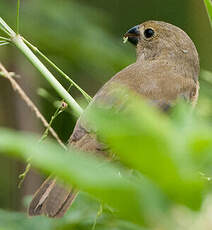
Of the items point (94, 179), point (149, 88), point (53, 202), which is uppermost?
point (94, 179)

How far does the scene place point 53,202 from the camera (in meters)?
2.43

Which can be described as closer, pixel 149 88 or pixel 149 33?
pixel 149 88

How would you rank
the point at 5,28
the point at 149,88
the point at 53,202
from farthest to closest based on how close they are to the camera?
the point at 149,88, the point at 53,202, the point at 5,28

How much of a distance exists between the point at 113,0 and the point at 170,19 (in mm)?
661

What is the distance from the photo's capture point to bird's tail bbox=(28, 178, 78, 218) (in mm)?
2373

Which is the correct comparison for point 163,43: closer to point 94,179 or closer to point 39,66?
point 39,66

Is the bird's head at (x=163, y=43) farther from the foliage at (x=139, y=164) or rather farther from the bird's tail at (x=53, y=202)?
the foliage at (x=139, y=164)

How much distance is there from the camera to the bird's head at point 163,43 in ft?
13.4

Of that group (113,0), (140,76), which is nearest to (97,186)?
(140,76)

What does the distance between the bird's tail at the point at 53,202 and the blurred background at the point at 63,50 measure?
2.32m

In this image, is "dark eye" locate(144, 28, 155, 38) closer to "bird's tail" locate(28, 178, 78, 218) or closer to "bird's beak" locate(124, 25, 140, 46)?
"bird's beak" locate(124, 25, 140, 46)

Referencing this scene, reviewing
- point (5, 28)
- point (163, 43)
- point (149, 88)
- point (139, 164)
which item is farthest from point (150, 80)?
point (139, 164)

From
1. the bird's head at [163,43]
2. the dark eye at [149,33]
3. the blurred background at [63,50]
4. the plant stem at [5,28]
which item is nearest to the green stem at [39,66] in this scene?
the plant stem at [5,28]

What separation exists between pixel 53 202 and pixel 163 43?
2.02m
